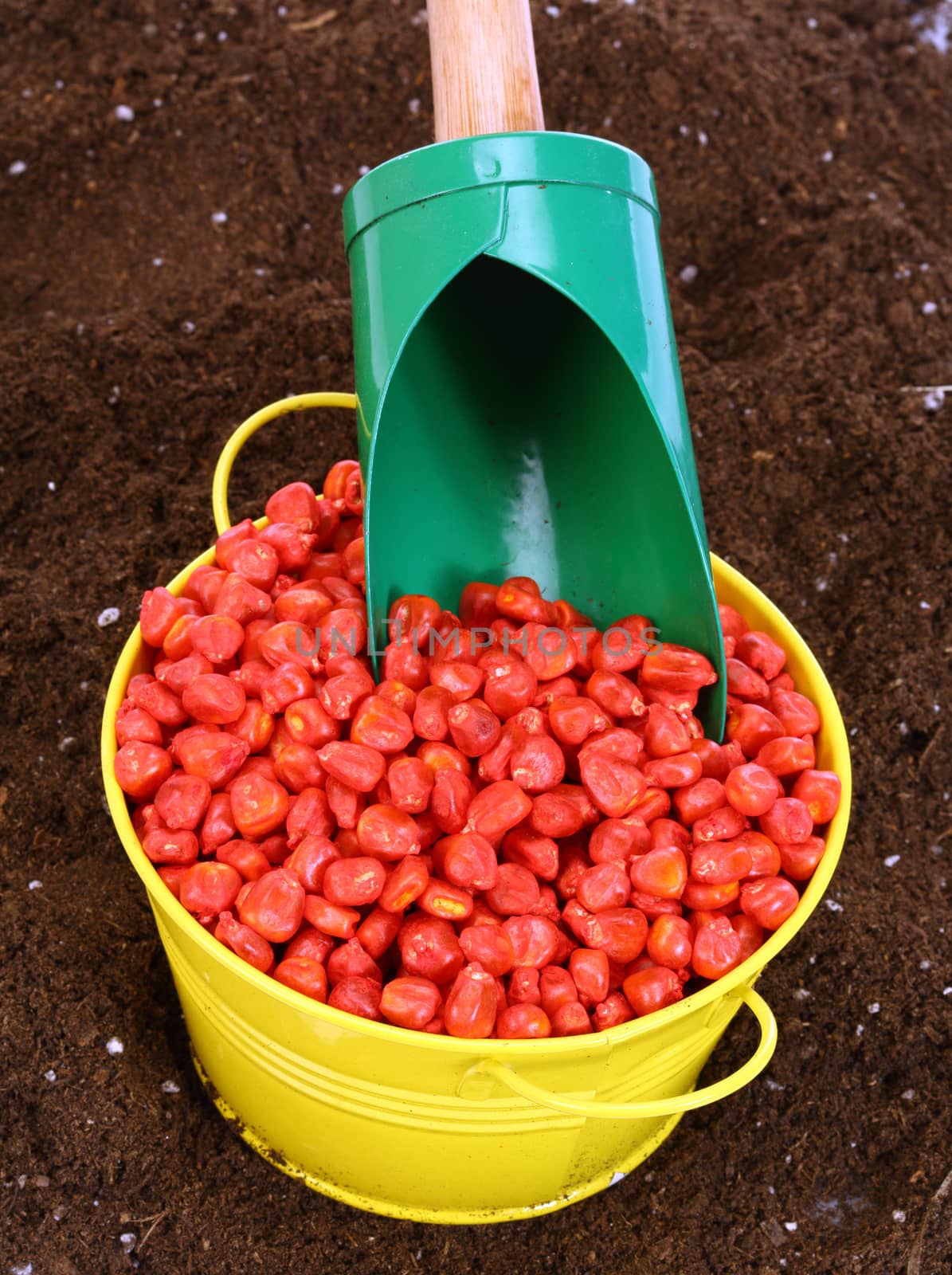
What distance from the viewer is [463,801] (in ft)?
4.73

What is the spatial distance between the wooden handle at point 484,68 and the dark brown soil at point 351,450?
1038 mm

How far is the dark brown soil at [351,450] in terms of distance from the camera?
167 centimetres

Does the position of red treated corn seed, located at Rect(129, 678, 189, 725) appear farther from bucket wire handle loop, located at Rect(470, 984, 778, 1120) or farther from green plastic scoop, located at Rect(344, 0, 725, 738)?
bucket wire handle loop, located at Rect(470, 984, 778, 1120)

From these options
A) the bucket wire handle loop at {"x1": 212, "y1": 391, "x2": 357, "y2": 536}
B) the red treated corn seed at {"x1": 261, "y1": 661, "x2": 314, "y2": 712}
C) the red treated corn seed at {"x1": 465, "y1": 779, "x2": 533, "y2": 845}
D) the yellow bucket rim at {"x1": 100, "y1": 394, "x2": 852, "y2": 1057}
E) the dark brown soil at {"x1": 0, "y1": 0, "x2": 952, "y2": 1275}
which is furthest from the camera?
the bucket wire handle loop at {"x1": 212, "y1": 391, "x2": 357, "y2": 536}

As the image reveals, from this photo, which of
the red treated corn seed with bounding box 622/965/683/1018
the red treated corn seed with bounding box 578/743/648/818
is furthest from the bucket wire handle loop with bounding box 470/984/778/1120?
the red treated corn seed with bounding box 578/743/648/818

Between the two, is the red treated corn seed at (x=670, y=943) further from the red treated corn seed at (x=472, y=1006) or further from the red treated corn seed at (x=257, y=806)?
the red treated corn seed at (x=257, y=806)

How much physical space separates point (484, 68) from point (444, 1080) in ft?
4.40

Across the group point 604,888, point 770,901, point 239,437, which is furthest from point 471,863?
point 239,437

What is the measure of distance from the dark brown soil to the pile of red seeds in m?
0.52

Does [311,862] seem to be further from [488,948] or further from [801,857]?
[801,857]

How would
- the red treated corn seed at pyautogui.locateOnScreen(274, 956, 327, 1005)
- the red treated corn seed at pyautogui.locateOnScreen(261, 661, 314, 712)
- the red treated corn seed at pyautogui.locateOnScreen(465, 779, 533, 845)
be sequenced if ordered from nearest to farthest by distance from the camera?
the red treated corn seed at pyautogui.locateOnScreen(274, 956, 327, 1005) < the red treated corn seed at pyautogui.locateOnScreen(465, 779, 533, 845) < the red treated corn seed at pyautogui.locateOnScreen(261, 661, 314, 712)

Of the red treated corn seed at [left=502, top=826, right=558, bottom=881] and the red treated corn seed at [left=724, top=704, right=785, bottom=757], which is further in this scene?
the red treated corn seed at [left=724, top=704, right=785, bottom=757]

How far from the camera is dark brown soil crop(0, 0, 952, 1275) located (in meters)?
1.67

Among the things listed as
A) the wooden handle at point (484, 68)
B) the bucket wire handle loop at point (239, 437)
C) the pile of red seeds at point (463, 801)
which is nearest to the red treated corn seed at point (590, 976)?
the pile of red seeds at point (463, 801)
